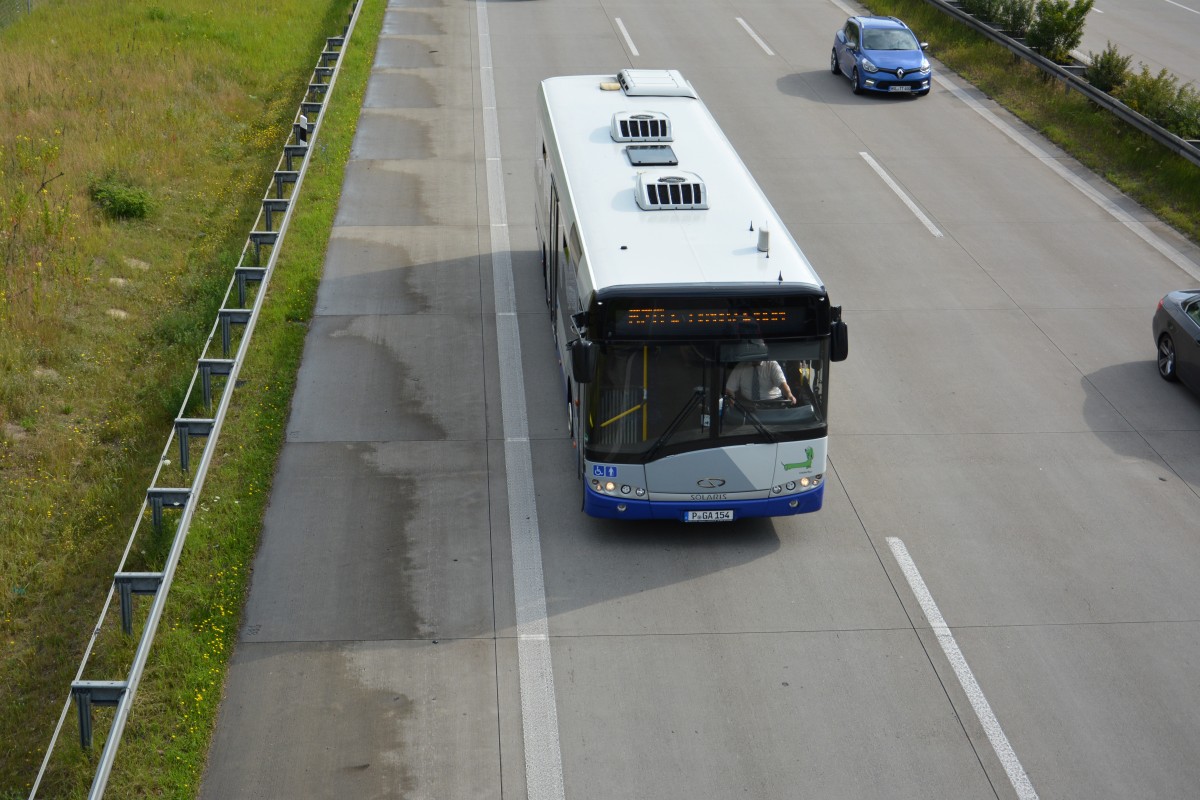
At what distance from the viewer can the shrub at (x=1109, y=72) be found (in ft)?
84.1

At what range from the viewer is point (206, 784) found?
9141 millimetres

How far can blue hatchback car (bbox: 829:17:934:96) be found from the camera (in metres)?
27.8

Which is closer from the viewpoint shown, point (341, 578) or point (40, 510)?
point (341, 578)

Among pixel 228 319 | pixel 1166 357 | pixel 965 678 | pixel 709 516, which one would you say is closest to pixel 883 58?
pixel 1166 357

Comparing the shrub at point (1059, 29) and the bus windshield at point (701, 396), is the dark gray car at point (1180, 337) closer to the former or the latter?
the bus windshield at point (701, 396)

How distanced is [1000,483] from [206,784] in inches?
344

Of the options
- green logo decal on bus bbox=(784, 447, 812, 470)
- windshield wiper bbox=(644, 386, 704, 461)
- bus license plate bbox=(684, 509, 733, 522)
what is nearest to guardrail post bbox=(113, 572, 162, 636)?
windshield wiper bbox=(644, 386, 704, 461)

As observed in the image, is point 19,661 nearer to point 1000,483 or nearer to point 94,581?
point 94,581

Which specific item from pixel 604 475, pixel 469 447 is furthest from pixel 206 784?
pixel 469 447

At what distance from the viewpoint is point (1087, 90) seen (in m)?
25.8

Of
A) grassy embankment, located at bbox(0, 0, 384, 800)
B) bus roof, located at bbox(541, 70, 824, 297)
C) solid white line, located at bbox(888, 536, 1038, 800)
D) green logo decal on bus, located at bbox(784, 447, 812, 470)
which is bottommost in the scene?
solid white line, located at bbox(888, 536, 1038, 800)

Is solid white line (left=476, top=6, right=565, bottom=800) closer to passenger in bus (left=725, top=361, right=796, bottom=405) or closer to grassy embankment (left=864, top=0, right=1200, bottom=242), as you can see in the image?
passenger in bus (left=725, top=361, right=796, bottom=405)

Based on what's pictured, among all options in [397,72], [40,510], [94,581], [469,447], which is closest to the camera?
[94,581]

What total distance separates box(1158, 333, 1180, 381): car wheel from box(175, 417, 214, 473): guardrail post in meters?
11.9
